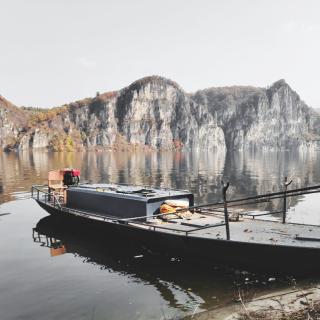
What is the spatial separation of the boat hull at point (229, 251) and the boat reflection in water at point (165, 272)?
0.39 meters

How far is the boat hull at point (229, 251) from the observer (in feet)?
41.3

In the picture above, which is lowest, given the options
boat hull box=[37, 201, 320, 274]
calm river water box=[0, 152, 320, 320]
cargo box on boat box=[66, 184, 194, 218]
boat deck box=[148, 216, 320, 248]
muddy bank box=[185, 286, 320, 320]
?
calm river water box=[0, 152, 320, 320]

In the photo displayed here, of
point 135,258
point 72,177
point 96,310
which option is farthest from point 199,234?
point 72,177

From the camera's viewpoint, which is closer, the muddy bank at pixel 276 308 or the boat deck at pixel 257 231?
the muddy bank at pixel 276 308

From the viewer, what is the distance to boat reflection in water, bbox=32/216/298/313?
12.4 metres

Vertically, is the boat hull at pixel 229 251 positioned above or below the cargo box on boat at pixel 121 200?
below

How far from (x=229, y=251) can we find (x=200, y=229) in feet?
6.20

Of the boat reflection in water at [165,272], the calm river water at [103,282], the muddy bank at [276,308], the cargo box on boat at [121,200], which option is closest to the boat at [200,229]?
the cargo box on boat at [121,200]

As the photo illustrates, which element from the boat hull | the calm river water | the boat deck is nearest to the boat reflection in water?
the calm river water

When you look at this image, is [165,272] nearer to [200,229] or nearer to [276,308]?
[200,229]

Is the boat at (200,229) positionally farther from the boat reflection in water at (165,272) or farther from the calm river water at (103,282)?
the calm river water at (103,282)

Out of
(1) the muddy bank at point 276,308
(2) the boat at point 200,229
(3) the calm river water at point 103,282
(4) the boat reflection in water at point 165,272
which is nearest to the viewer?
(1) the muddy bank at point 276,308

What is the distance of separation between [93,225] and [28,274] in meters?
4.79

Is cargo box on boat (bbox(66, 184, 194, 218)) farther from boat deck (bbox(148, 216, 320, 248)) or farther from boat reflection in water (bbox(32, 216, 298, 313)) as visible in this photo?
boat reflection in water (bbox(32, 216, 298, 313))
